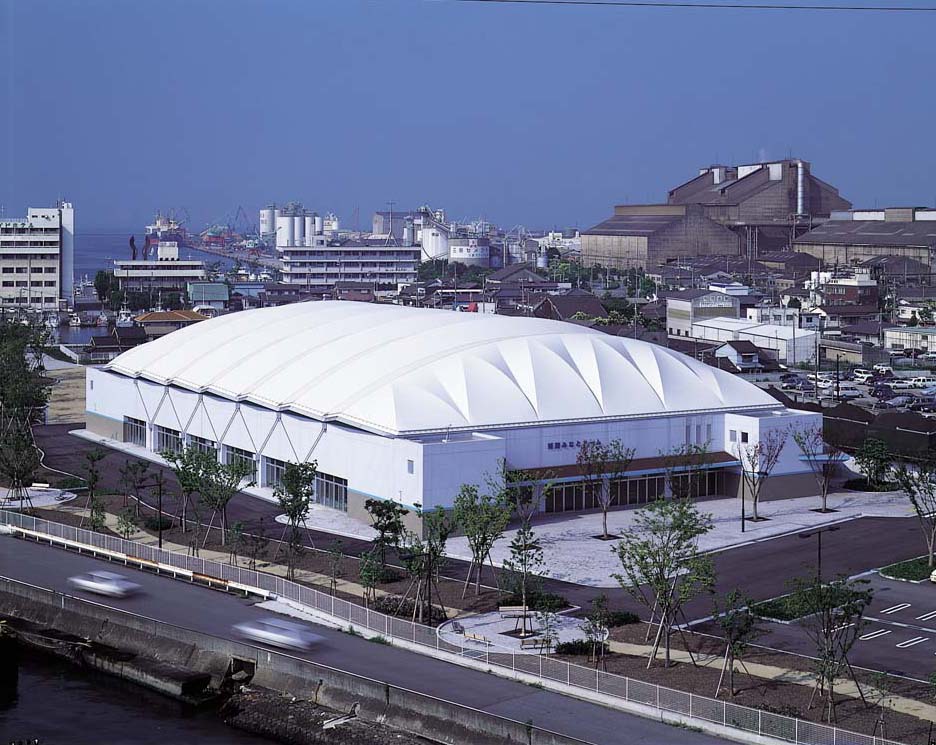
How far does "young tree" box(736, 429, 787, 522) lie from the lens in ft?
59.5

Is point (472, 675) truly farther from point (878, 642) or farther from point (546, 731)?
point (878, 642)

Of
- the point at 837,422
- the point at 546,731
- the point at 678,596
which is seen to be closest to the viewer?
the point at 546,731

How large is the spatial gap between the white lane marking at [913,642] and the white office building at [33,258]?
45169mm

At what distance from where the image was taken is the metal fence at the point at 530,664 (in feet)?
30.3

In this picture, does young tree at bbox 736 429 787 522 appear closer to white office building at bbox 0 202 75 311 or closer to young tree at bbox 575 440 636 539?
young tree at bbox 575 440 636 539

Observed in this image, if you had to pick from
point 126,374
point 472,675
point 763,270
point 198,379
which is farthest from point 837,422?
point 763,270

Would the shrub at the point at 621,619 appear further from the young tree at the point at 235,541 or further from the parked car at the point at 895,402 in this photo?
the parked car at the point at 895,402

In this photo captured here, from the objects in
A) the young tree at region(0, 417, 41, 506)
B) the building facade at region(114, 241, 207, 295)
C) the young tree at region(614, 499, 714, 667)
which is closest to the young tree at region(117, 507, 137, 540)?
the young tree at region(0, 417, 41, 506)

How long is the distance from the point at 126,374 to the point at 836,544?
13.0 m

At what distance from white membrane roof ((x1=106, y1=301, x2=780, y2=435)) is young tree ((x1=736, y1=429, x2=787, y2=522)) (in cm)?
83

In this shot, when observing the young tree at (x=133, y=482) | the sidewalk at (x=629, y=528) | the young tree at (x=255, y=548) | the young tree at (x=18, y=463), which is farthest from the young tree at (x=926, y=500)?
the young tree at (x=18, y=463)

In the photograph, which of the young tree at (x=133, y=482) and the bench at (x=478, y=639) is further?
the young tree at (x=133, y=482)

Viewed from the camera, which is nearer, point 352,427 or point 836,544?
point 836,544

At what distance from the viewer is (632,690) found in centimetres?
1009
